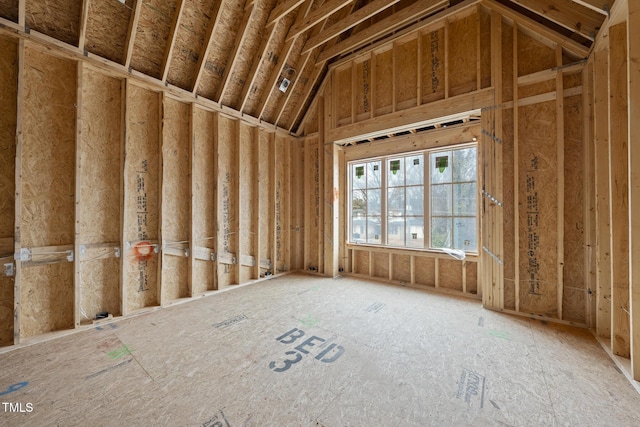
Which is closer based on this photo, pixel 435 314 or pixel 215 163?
pixel 435 314

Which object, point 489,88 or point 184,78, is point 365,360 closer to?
point 489,88

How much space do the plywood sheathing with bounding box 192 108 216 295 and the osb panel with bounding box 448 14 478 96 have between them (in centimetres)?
429

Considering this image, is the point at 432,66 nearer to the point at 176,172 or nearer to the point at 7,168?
the point at 176,172

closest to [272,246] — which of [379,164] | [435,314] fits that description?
[379,164]

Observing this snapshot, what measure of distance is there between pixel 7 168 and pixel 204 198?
2.15m

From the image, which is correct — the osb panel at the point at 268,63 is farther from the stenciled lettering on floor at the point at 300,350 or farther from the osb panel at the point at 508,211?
the stenciled lettering on floor at the point at 300,350

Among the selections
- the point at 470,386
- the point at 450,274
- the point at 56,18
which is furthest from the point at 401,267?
the point at 56,18

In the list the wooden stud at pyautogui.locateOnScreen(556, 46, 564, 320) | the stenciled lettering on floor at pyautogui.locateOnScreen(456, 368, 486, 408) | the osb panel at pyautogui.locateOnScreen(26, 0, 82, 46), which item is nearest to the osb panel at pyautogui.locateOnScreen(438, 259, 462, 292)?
the wooden stud at pyautogui.locateOnScreen(556, 46, 564, 320)

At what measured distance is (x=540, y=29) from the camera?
A: 3080mm

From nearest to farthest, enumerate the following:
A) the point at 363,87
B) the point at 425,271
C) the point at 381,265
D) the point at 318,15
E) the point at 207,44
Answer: the point at 207,44, the point at 318,15, the point at 425,271, the point at 363,87, the point at 381,265

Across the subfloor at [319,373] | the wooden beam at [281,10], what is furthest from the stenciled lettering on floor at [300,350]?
the wooden beam at [281,10]

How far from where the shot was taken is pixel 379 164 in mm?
5074

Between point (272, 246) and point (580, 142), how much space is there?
5.28 meters

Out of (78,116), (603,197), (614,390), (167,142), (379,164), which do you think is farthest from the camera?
(379,164)
